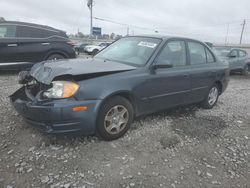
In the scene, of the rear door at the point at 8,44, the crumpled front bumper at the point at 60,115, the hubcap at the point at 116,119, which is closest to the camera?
the crumpled front bumper at the point at 60,115

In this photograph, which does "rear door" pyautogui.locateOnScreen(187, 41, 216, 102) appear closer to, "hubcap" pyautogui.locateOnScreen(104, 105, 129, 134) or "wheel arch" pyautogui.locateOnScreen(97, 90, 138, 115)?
"wheel arch" pyautogui.locateOnScreen(97, 90, 138, 115)

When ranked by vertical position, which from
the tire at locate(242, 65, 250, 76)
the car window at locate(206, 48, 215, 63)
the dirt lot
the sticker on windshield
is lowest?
the dirt lot


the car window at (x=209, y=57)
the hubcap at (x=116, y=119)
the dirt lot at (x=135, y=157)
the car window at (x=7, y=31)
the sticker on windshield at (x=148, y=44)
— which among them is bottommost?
the dirt lot at (x=135, y=157)

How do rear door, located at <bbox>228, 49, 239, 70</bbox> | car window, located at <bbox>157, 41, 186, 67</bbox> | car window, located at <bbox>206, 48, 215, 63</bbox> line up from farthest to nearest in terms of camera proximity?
rear door, located at <bbox>228, 49, 239, 70</bbox>, car window, located at <bbox>206, 48, 215, 63</bbox>, car window, located at <bbox>157, 41, 186, 67</bbox>

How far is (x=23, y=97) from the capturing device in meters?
3.48

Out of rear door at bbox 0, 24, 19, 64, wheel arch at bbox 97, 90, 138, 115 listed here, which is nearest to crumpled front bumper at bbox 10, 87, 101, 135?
wheel arch at bbox 97, 90, 138, 115

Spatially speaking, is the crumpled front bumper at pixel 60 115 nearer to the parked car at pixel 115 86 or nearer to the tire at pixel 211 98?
the parked car at pixel 115 86

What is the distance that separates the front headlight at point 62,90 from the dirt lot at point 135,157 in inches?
29.3

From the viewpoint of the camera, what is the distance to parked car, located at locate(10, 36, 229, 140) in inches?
120

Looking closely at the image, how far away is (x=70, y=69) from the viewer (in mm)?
3232

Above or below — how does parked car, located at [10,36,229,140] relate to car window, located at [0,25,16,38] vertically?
below

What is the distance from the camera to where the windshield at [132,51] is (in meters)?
3.97


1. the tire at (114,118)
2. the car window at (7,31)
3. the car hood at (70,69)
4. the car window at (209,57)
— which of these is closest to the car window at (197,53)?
the car window at (209,57)

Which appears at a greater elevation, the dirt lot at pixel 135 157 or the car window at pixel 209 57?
the car window at pixel 209 57
